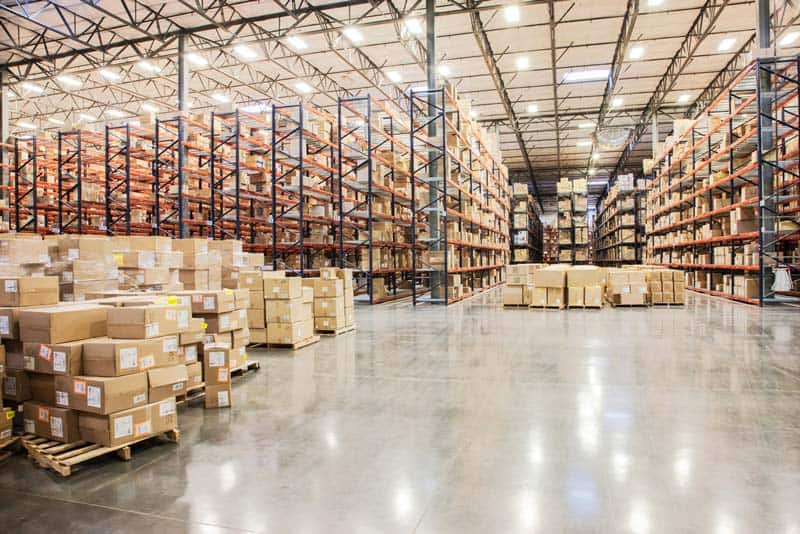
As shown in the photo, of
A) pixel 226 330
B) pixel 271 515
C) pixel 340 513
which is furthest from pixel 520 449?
pixel 226 330

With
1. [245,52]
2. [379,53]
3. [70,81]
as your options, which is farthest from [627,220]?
[70,81]

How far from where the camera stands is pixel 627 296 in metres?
12.1

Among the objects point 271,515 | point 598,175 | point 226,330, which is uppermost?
point 598,175

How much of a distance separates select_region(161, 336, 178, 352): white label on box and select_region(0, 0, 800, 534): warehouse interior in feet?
0.04

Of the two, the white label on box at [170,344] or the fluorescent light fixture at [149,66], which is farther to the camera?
the fluorescent light fixture at [149,66]

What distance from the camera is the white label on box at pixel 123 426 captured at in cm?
329

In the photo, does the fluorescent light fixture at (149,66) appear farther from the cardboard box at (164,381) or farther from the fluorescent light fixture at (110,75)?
the cardboard box at (164,381)

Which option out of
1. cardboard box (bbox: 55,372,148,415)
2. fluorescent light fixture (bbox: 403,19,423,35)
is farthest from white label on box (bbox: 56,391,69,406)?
fluorescent light fixture (bbox: 403,19,423,35)

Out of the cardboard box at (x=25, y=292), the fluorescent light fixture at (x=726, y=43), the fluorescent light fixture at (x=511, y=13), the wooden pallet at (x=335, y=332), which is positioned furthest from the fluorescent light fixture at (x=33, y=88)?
the fluorescent light fixture at (x=726, y=43)

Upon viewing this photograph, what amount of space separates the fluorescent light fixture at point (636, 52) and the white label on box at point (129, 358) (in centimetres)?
1830

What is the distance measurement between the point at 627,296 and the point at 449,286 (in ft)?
14.4

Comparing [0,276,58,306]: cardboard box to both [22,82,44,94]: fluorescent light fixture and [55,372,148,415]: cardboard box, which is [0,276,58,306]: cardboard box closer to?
[55,372,148,415]: cardboard box

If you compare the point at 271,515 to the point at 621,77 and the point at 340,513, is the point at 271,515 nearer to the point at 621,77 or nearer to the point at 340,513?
the point at 340,513

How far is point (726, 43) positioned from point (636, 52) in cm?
271
